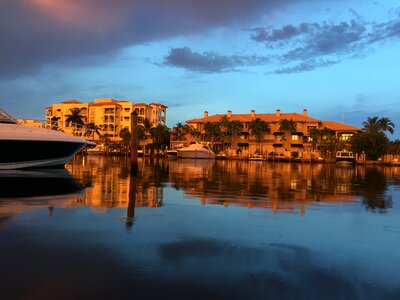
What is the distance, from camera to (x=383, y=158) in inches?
3718

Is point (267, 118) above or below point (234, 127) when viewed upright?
above

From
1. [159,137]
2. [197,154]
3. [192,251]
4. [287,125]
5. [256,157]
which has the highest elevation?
[287,125]

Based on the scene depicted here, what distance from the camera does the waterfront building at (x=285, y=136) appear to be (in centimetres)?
9388

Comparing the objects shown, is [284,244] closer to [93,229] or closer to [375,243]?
[375,243]

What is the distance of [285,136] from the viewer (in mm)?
95875

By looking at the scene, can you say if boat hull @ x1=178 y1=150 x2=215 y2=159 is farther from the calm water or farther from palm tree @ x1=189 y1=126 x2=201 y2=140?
the calm water

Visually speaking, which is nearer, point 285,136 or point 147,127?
point 285,136

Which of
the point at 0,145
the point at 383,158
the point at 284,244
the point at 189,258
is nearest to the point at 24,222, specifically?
the point at 189,258

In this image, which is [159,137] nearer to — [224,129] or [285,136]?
[224,129]

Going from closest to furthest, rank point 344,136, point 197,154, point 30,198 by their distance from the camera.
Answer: point 30,198 → point 197,154 → point 344,136

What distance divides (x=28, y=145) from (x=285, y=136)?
78.1m

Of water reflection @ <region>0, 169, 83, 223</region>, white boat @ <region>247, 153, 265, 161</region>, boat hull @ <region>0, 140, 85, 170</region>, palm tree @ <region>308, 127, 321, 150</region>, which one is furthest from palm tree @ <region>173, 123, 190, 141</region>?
water reflection @ <region>0, 169, 83, 223</region>

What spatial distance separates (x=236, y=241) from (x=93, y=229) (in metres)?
2.88

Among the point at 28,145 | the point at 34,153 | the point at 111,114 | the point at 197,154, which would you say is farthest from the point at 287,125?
the point at 28,145
